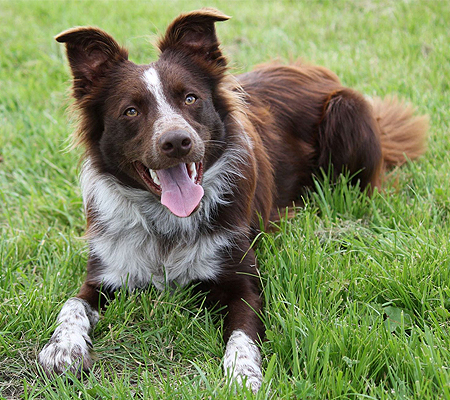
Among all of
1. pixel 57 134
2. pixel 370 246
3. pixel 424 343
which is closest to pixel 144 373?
pixel 424 343

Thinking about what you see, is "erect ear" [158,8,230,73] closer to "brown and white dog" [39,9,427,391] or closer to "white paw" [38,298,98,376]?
"brown and white dog" [39,9,427,391]

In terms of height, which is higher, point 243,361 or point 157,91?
point 157,91

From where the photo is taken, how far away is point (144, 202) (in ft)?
11.8

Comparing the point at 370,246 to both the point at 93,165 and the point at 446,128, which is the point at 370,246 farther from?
the point at 446,128

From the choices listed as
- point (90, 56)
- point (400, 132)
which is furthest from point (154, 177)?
point (400, 132)

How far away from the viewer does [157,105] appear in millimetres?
3295

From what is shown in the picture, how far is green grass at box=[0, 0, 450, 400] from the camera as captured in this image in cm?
265

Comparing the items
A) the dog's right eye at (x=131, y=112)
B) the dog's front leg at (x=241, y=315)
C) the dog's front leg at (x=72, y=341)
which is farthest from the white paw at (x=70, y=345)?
the dog's right eye at (x=131, y=112)

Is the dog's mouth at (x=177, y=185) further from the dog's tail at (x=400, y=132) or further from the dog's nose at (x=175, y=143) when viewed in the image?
the dog's tail at (x=400, y=132)

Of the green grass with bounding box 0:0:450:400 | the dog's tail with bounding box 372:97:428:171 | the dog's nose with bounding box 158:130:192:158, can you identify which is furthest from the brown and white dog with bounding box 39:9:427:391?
the dog's tail with bounding box 372:97:428:171

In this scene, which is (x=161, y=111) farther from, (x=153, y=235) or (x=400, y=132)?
(x=400, y=132)

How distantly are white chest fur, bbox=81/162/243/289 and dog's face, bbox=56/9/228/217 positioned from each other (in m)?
0.15

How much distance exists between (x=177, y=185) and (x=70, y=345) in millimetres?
1036

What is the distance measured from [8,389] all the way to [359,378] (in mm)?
1720
